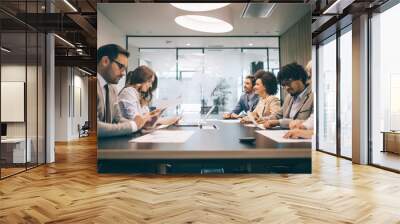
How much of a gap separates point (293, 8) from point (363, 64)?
93.0 inches

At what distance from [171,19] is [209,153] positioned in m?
2.36

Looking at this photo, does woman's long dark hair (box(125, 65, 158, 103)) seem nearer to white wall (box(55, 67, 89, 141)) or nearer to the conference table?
the conference table

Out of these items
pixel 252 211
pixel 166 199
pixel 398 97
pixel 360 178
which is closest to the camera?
pixel 252 211

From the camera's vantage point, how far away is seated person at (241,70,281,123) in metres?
6.11

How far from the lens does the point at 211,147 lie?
594cm

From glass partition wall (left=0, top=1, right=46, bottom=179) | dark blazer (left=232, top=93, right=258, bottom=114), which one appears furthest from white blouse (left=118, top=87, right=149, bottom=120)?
glass partition wall (left=0, top=1, right=46, bottom=179)

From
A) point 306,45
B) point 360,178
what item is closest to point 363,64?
point 306,45

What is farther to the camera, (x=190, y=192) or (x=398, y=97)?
(x=398, y=97)

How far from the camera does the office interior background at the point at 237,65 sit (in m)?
6.09

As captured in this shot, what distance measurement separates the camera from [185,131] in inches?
241

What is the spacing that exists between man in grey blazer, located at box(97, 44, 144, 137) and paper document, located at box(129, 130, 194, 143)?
22cm

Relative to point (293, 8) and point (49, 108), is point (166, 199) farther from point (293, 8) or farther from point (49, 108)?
point (49, 108)

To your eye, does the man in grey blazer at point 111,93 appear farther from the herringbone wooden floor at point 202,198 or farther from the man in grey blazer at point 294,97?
the man in grey blazer at point 294,97

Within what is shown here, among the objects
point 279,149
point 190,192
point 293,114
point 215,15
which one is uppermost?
point 215,15
